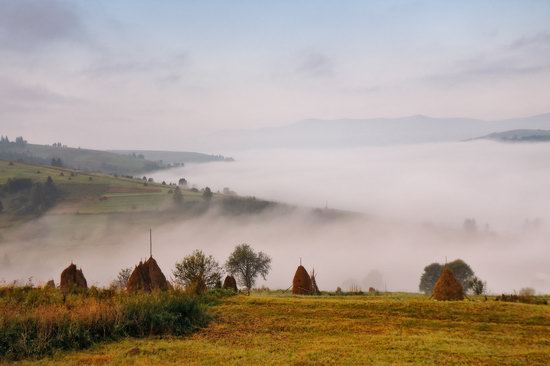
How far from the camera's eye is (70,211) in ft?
610

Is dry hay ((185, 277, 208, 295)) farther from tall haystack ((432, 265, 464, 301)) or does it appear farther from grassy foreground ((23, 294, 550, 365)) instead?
tall haystack ((432, 265, 464, 301))

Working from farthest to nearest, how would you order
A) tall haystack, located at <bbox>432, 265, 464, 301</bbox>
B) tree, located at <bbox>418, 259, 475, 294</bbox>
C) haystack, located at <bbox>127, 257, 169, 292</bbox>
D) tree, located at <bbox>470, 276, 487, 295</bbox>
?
tree, located at <bbox>418, 259, 475, 294</bbox> < tree, located at <bbox>470, 276, 487, 295</bbox> < haystack, located at <bbox>127, 257, 169, 292</bbox> < tall haystack, located at <bbox>432, 265, 464, 301</bbox>

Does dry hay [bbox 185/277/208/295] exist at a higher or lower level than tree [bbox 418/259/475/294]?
higher

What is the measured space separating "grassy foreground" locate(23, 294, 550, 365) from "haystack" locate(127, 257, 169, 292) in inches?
287

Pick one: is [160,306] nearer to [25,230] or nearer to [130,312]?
[130,312]

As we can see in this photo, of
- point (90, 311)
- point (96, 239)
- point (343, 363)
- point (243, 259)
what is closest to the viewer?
point (343, 363)

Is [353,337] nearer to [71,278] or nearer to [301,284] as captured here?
[301,284]

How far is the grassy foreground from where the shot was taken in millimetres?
16734

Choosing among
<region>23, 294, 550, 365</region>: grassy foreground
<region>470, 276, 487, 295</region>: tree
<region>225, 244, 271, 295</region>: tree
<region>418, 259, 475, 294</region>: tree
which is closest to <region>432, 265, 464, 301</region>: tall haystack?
<region>23, 294, 550, 365</region>: grassy foreground

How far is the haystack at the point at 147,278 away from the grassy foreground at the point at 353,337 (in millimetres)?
7287

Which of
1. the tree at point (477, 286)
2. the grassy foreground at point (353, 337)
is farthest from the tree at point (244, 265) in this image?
the grassy foreground at point (353, 337)

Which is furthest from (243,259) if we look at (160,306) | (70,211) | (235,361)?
(70,211)

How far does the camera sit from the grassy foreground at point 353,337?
54.9ft

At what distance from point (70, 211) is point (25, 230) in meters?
18.1
